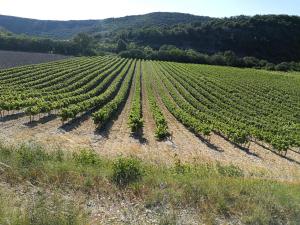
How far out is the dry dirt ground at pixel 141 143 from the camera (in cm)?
2359

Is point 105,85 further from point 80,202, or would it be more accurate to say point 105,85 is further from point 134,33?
point 134,33

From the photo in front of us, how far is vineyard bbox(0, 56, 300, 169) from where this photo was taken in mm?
30484

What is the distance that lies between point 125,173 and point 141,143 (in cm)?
1598

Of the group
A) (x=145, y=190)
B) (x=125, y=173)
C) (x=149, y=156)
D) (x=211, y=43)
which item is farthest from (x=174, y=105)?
(x=211, y=43)

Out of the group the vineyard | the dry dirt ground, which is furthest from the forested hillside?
the dry dirt ground

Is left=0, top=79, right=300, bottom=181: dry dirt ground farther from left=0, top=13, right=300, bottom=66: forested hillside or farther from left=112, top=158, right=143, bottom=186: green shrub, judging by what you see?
left=0, top=13, right=300, bottom=66: forested hillside

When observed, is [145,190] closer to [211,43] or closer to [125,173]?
[125,173]

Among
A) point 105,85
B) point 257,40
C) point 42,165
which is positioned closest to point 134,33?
point 257,40

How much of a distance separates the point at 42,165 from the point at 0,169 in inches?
43.2

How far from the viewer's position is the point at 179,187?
10.3 metres

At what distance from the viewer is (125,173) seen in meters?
10.8

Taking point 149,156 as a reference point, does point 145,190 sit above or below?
above

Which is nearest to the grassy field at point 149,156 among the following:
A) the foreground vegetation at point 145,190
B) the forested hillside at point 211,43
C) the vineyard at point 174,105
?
the foreground vegetation at point 145,190

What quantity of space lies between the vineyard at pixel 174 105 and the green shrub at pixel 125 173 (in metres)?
17.0
